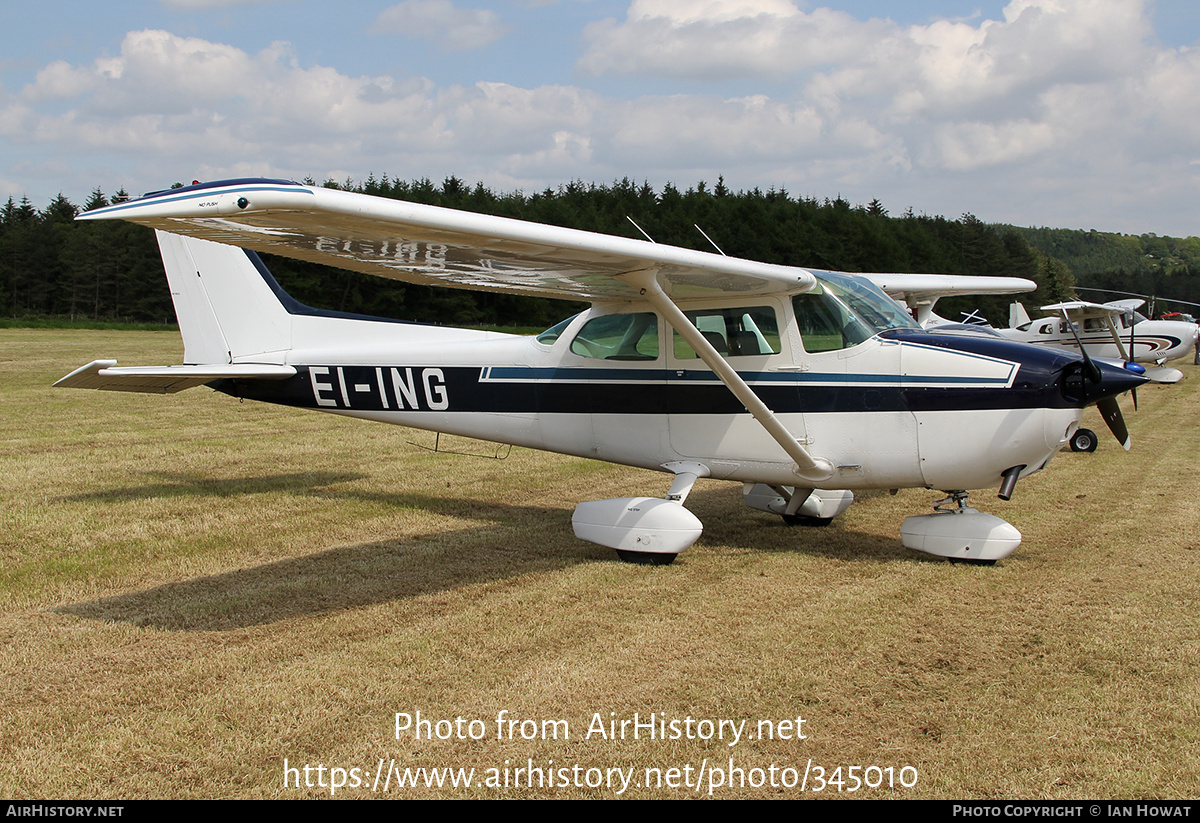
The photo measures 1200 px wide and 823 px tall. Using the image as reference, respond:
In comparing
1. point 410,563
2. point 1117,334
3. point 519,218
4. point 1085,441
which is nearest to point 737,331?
point 410,563

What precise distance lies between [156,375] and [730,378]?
197 inches

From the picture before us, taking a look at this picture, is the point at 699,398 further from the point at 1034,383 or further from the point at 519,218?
the point at 519,218

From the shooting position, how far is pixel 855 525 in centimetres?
786

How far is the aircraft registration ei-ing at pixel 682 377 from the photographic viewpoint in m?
5.30

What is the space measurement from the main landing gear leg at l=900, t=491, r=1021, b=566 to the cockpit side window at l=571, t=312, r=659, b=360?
2369mm

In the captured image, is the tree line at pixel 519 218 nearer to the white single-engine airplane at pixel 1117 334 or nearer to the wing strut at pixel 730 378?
the white single-engine airplane at pixel 1117 334

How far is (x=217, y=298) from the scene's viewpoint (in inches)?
355

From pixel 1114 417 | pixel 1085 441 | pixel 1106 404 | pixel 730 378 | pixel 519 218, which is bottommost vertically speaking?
pixel 1085 441

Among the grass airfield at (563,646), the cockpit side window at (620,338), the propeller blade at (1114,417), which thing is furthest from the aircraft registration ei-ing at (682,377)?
the grass airfield at (563,646)

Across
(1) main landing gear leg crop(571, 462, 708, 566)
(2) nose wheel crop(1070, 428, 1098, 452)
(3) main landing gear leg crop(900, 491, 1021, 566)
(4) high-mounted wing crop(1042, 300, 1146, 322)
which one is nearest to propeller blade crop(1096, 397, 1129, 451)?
(3) main landing gear leg crop(900, 491, 1021, 566)

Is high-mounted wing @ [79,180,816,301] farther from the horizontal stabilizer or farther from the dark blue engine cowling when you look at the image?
the horizontal stabilizer

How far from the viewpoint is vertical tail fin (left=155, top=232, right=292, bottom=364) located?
29.4 feet

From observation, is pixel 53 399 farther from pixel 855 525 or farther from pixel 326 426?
pixel 855 525
